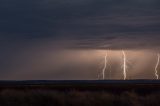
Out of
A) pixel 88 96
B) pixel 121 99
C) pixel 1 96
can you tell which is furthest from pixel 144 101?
pixel 1 96

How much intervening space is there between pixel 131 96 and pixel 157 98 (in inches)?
81.5

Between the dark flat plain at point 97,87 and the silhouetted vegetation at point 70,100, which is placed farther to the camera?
the dark flat plain at point 97,87

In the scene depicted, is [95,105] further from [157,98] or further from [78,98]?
[157,98]

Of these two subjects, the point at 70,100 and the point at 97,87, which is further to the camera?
the point at 97,87

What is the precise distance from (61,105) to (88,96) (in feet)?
9.92

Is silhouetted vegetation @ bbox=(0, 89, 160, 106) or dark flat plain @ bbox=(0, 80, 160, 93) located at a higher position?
dark flat plain @ bbox=(0, 80, 160, 93)

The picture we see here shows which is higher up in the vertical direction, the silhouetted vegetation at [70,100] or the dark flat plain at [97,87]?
the dark flat plain at [97,87]

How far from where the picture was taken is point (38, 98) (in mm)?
40281

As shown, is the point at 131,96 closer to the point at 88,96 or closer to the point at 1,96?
the point at 88,96

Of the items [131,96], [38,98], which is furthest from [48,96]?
[131,96]

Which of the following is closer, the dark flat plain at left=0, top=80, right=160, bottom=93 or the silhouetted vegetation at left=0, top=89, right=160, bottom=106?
the silhouetted vegetation at left=0, top=89, right=160, bottom=106

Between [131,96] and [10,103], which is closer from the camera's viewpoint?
[10,103]

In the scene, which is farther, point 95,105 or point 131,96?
point 131,96

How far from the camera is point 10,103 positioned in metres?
38.1
